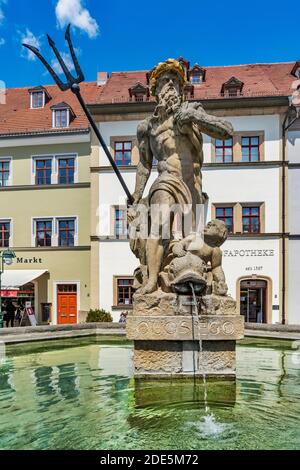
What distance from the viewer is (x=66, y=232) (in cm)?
2883

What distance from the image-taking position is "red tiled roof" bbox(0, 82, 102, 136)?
29.5 metres

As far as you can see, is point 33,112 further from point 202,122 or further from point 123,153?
point 202,122

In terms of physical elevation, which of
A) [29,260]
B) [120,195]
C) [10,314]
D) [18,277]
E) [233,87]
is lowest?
[10,314]

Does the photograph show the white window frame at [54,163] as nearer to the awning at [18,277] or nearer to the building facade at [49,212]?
the building facade at [49,212]

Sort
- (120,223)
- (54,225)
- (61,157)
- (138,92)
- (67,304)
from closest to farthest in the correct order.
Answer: (120,223), (138,92), (67,304), (54,225), (61,157)

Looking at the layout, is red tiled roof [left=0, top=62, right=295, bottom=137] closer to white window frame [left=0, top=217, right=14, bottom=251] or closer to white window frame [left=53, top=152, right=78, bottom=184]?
white window frame [left=53, top=152, right=78, bottom=184]

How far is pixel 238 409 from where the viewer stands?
439cm

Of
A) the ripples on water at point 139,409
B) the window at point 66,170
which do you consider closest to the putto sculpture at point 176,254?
the ripples on water at point 139,409

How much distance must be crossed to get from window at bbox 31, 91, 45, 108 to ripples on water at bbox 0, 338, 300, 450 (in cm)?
2748

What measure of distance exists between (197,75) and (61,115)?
8.75 meters

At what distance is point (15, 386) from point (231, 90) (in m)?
24.8

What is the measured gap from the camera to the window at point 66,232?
1129 inches

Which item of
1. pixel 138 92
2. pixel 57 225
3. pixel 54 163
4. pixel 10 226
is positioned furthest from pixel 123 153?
pixel 10 226
